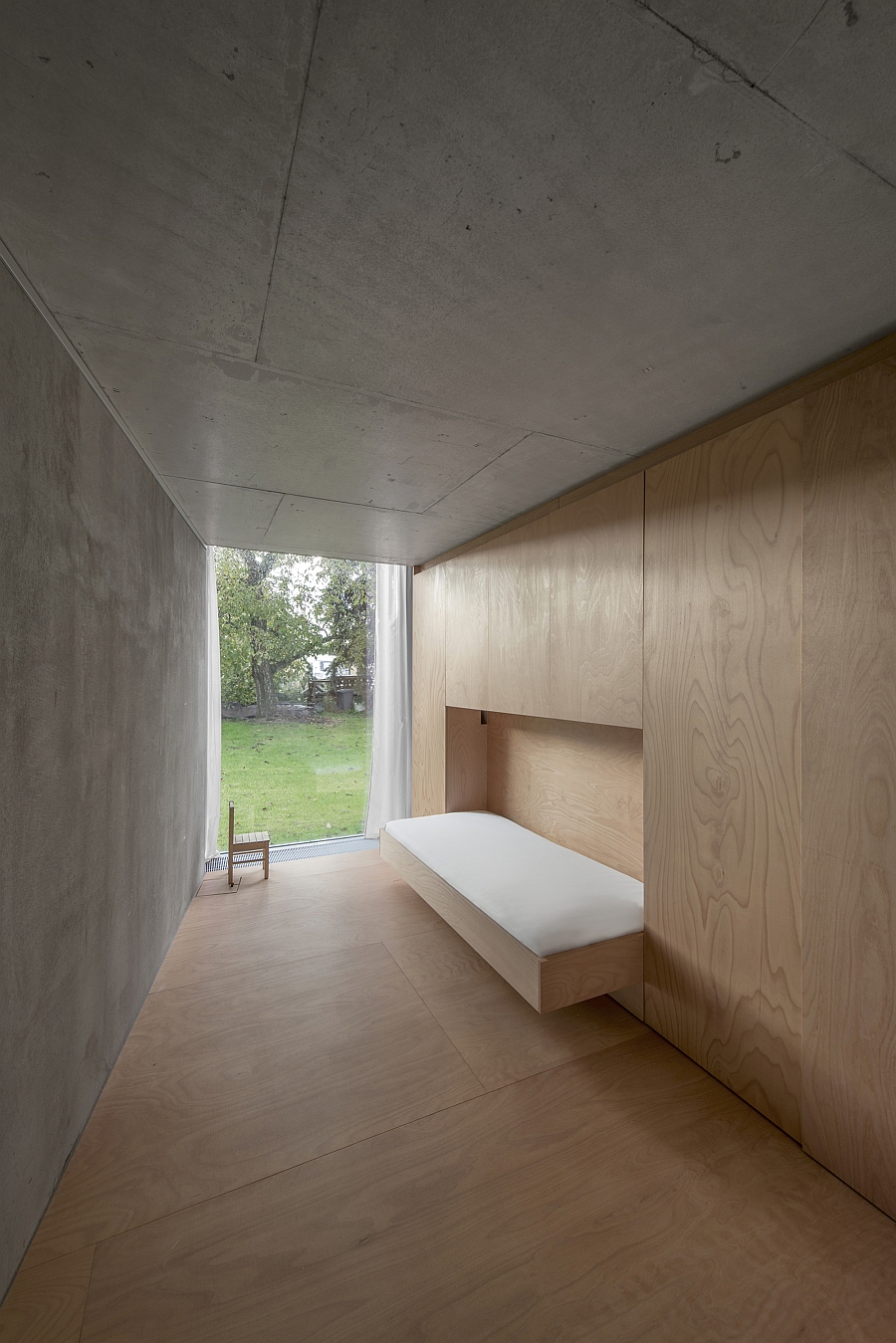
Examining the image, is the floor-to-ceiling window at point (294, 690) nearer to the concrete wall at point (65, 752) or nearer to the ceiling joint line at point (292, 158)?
the concrete wall at point (65, 752)

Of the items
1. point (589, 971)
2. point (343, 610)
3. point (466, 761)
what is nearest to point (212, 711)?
point (343, 610)

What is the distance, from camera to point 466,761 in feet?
12.7

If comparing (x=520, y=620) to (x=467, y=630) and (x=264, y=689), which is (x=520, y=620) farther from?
(x=264, y=689)

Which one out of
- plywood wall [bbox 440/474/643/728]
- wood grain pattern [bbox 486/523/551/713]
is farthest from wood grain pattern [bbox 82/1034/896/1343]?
wood grain pattern [bbox 486/523/551/713]

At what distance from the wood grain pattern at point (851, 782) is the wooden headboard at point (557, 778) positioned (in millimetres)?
1057

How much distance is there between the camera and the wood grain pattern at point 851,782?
139 centimetres

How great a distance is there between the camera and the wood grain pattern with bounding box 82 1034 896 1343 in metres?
1.18

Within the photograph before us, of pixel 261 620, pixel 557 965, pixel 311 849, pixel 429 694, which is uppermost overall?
pixel 261 620

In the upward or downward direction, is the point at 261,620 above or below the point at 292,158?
Answer: below

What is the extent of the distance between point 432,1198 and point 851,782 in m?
1.58

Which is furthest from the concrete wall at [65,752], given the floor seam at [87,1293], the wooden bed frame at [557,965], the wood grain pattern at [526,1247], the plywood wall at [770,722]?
the plywood wall at [770,722]

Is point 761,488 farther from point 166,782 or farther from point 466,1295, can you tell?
point 166,782

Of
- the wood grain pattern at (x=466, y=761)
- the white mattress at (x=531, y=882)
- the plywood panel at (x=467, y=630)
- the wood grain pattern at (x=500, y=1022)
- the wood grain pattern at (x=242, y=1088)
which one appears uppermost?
the plywood panel at (x=467, y=630)

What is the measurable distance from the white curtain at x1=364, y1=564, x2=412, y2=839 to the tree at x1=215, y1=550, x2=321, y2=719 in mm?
588
